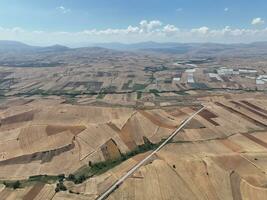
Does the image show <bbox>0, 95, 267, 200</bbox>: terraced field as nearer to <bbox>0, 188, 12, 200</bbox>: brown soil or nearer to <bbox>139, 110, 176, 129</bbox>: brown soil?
<bbox>0, 188, 12, 200</bbox>: brown soil

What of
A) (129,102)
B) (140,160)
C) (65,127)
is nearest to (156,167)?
(140,160)

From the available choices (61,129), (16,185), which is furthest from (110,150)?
(16,185)

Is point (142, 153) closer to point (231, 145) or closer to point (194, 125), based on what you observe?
point (231, 145)

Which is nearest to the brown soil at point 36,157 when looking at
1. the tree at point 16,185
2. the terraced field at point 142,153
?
the terraced field at point 142,153

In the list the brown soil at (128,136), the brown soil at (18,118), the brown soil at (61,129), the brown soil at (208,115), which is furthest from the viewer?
the brown soil at (18,118)

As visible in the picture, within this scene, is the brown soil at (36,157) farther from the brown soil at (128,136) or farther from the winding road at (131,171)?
the winding road at (131,171)

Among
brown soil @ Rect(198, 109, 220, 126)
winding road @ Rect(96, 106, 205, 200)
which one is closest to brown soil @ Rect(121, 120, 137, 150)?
winding road @ Rect(96, 106, 205, 200)

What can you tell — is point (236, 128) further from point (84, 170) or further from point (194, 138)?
point (84, 170)

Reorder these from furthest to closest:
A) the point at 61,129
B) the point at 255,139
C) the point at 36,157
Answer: the point at 61,129
the point at 255,139
the point at 36,157

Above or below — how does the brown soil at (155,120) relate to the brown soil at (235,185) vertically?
below

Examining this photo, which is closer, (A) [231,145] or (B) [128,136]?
(A) [231,145]

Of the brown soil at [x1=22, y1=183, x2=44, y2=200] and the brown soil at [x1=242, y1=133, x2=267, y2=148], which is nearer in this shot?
the brown soil at [x1=22, y1=183, x2=44, y2=200]
